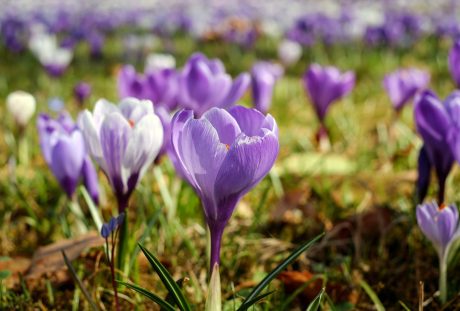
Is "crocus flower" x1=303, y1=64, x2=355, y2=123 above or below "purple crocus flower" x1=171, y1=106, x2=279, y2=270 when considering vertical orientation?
below

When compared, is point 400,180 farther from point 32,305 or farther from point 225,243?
point 32,305

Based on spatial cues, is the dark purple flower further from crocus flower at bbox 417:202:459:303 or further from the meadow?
crocus flower at bbox 417:202:459:303

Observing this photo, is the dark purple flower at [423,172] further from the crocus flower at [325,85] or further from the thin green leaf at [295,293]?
the crocus flower at [325,85]

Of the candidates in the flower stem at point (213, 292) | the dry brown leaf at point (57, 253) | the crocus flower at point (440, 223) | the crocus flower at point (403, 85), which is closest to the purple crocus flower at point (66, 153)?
the dry brown leaf at point (57, 253)

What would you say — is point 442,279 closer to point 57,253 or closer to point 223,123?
point 223,123

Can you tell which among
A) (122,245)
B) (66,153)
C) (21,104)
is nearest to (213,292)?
(122,245)

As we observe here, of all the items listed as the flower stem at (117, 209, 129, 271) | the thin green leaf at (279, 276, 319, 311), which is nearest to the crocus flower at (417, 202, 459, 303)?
the thin green leaf at (279, 276, 319, 311)

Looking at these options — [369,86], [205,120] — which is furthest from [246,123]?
[369,86]
